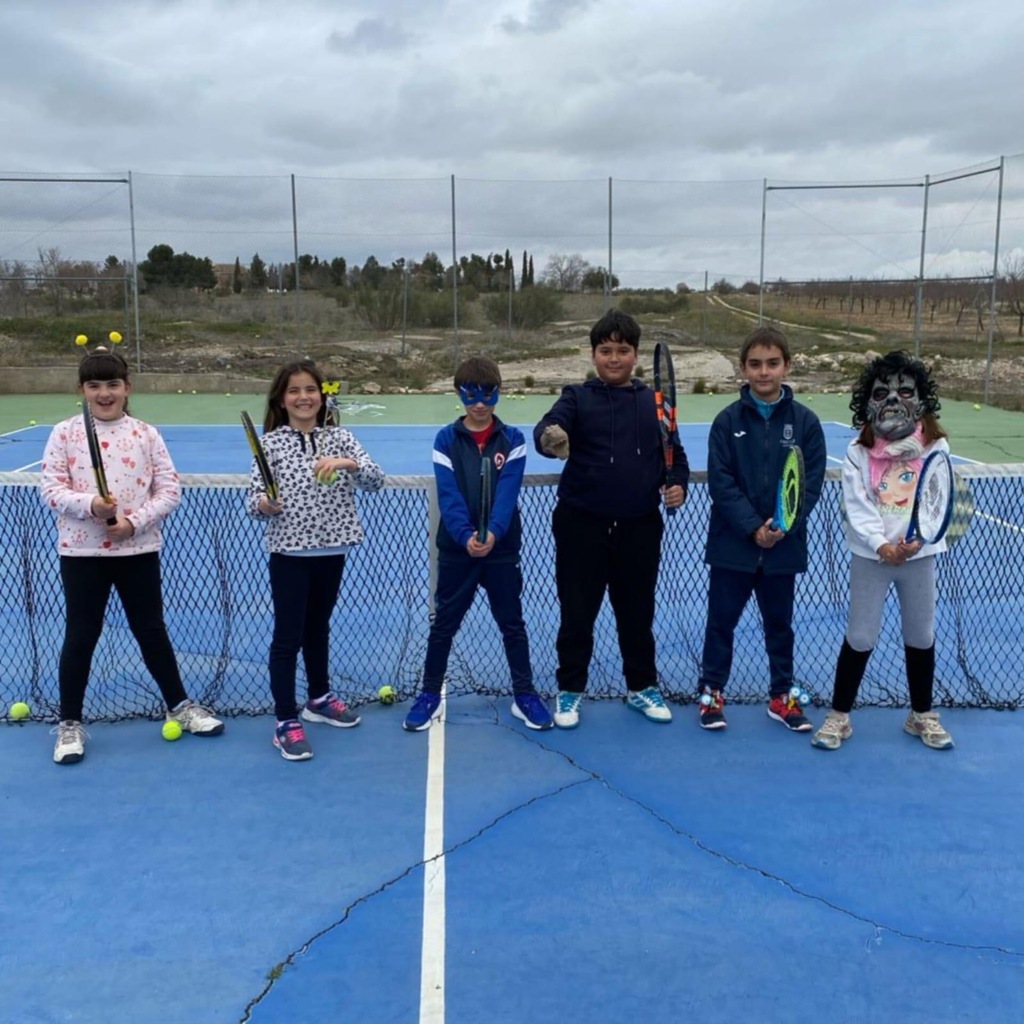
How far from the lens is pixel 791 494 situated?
3764 millimetres

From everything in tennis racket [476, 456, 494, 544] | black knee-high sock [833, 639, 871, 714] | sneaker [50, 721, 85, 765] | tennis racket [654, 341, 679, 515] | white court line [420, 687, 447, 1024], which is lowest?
white court line [420, 687, 447, 1024]

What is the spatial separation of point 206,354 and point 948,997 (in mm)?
23090

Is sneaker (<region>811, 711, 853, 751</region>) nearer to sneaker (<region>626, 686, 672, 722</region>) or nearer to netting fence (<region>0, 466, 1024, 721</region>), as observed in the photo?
netting fence (<region>0, 466, 1024, 721</region>)

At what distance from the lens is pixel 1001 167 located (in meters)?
16.3

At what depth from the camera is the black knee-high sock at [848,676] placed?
12.6ft

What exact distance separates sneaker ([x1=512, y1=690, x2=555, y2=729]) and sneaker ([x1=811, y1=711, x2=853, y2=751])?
1047 mm

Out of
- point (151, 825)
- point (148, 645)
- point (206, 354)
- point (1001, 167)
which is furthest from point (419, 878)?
point (206, 354)

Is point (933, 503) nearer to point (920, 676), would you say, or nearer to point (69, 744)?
point (920, 676)

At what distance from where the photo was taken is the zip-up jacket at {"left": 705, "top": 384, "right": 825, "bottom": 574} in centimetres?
382

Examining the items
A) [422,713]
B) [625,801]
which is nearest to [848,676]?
[625,801]

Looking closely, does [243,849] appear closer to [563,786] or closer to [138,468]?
[563,786]

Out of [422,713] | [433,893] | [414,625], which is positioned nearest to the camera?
[433,893]

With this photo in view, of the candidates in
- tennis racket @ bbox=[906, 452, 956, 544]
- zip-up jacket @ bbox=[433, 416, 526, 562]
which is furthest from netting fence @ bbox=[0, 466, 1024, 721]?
zip-up jacket @ bbox=[433, 416, 526, 562]

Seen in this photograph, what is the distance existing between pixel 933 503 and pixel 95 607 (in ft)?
10.4
